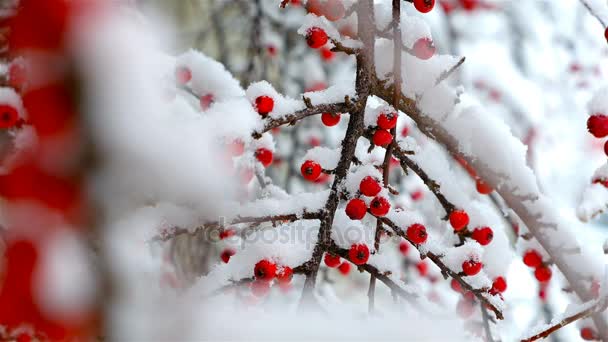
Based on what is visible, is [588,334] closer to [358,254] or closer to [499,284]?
[499,284]

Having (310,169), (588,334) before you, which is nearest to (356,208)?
(310,169)

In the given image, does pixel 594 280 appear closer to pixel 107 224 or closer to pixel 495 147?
pixel 495 147

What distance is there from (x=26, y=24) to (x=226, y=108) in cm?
115

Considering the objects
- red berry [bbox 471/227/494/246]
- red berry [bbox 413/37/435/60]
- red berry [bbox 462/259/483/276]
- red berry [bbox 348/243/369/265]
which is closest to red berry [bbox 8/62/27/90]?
red berry [bbox 348/243/369/265]

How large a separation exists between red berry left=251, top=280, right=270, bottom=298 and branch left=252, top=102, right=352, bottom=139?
0.38m

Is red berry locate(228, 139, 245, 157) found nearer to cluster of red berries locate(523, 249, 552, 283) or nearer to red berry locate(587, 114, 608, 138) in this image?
red berry locate(587, 114, 608, 138)

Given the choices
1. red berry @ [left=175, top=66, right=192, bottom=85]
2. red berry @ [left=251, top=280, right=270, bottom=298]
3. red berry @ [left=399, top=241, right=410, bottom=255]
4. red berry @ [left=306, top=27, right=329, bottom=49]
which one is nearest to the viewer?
red berry @ [left=251, top=280, right=270, bottom=298]

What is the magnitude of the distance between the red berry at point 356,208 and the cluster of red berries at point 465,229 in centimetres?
39

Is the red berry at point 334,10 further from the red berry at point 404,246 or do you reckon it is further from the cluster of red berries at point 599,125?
the red berry at point 404,246

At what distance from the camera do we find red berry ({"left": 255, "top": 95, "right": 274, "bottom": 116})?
151 centimetres

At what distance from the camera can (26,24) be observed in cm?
32

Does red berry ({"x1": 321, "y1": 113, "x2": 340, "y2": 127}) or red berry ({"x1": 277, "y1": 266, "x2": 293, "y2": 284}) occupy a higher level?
red berry ({"x1": 321, "y1": 113, "x2": 340, "y2": 127})

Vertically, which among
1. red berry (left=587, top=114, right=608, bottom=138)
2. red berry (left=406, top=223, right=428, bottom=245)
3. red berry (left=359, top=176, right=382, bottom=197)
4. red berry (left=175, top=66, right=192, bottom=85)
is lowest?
red berry (left=406, top=223, right=428, bottom=245)

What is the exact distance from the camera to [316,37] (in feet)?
4.97
